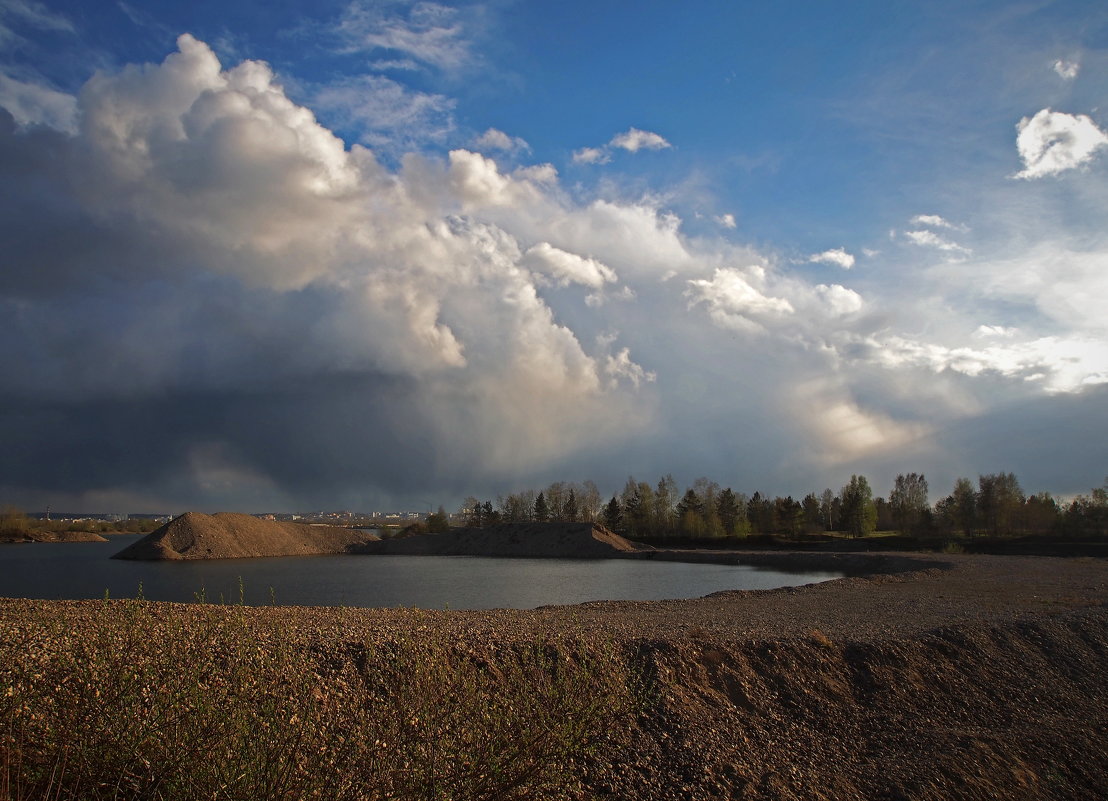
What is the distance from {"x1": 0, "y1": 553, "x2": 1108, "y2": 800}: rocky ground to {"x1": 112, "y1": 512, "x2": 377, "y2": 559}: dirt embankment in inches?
2445

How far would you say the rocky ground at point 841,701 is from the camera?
8797 mm

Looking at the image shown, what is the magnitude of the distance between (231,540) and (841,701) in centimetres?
7947

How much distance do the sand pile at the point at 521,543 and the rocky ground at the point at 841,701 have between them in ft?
218

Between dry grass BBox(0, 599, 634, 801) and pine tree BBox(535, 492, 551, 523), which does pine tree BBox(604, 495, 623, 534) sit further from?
dry grass BBox(0, 599, 634, 801)

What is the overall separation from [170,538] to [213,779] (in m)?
77.1

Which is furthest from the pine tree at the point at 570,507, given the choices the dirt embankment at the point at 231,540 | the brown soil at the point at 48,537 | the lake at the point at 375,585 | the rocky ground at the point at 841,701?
the rocky ground at the point at 841,701

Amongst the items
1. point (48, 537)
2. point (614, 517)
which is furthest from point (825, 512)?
point (48, 537)

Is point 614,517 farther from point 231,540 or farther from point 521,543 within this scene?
point 231,540

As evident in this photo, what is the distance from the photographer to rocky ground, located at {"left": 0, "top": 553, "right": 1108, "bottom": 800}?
8.80 m

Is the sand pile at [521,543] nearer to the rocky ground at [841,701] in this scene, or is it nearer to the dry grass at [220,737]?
the rocky ground at [841,701]

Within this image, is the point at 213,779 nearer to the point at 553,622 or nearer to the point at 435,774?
the point at 435,774

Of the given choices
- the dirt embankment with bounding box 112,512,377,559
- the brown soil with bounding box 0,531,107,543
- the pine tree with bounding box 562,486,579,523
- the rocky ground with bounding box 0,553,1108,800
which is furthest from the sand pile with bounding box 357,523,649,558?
the rocky ground with bounding box 0,553,1108,800

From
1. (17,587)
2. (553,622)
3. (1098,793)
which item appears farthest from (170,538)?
(1098,793)

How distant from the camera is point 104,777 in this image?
4.65 m
